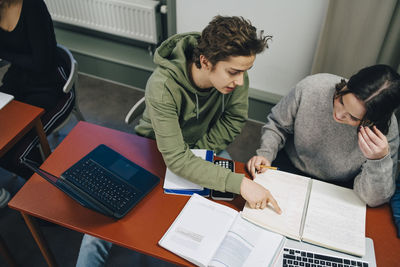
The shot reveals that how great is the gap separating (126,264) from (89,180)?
31.1 inches

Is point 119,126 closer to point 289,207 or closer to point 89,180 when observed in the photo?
point 89,180

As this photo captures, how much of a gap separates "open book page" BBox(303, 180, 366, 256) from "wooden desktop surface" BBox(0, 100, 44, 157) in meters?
1.22

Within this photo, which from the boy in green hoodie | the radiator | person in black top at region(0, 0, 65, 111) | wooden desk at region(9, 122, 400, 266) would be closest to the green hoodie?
the boy in green hoodie

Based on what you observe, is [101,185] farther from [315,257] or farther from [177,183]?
[315,257]

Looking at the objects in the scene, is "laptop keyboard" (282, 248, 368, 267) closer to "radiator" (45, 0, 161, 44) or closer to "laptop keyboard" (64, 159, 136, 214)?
"laptop keyboard" (64, 159, 136, 214)

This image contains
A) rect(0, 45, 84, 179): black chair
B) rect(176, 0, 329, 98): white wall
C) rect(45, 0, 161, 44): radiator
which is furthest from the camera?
rect(45, 0, 161, 44): radiator

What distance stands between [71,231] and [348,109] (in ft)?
5.26

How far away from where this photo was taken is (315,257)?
3.41 ft

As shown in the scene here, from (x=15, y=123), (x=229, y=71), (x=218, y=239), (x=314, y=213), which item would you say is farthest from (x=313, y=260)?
(x=15, y=123)

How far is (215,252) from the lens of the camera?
1.02m

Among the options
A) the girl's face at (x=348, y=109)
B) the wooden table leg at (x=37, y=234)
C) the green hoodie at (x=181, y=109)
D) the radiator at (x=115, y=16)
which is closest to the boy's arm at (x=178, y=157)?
the green hoodie at (x=181, y=109)

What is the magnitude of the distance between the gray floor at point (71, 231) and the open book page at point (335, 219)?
3.16 ft

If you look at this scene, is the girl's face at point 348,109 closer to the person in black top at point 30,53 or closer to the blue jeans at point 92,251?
the blue jeans at point 92,251

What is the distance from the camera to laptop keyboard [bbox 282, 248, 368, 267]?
3.35ft
